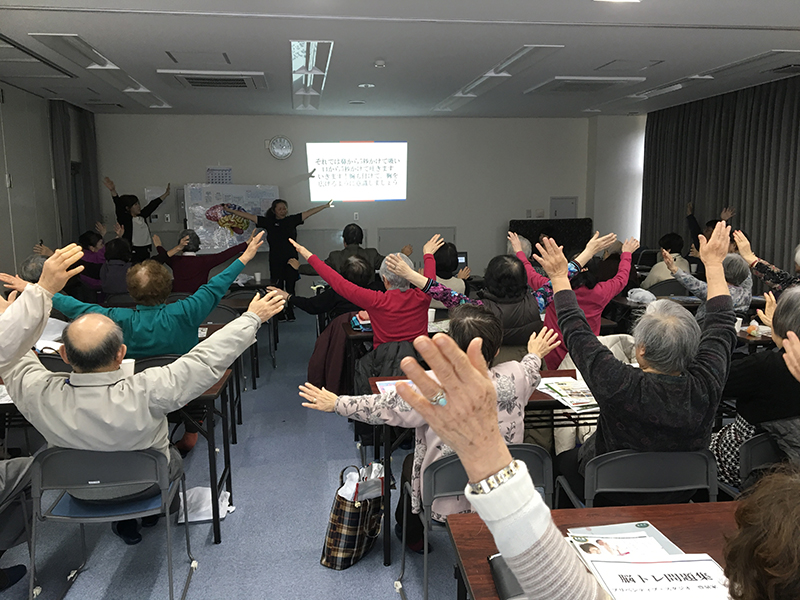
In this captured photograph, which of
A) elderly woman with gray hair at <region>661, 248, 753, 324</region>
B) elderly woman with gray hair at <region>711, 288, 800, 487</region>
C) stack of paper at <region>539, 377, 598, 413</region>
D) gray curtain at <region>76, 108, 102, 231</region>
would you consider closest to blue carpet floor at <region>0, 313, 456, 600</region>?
stack of paper at <region>539, 377, 598, 413</region>

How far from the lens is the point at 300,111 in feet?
26.3

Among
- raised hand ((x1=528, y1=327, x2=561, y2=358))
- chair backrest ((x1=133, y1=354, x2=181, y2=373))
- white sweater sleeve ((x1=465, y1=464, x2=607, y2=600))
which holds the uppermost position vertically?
white sweater sleeve ((x1=465, y1=464, x2=607, y2=600))

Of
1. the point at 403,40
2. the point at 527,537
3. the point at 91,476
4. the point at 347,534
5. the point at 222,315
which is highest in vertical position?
the point at 403,40

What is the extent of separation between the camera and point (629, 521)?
1.44 meters

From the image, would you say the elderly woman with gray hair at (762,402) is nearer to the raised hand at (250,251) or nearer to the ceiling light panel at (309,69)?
the raised hand at (250,251)

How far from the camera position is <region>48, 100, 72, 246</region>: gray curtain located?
6855mm

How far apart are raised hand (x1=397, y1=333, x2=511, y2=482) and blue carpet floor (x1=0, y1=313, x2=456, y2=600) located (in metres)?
1.72

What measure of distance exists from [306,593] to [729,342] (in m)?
1.84

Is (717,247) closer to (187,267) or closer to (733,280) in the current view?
(733,280)

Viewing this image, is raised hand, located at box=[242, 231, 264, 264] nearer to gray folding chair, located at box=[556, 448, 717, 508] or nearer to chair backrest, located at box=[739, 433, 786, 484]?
gray folding chair, located at box=[556, 448, 717, 508]

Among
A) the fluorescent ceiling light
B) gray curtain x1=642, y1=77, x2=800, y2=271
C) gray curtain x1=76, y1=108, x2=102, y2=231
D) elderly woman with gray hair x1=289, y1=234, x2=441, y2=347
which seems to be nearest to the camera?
elderly woman with gray hair x1=289, y1=234, x2=441, y2=347

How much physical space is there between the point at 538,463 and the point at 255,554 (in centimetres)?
143

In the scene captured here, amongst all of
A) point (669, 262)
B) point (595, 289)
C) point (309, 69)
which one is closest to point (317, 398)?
point (595, 289)

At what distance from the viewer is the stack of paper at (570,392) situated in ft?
7.70
